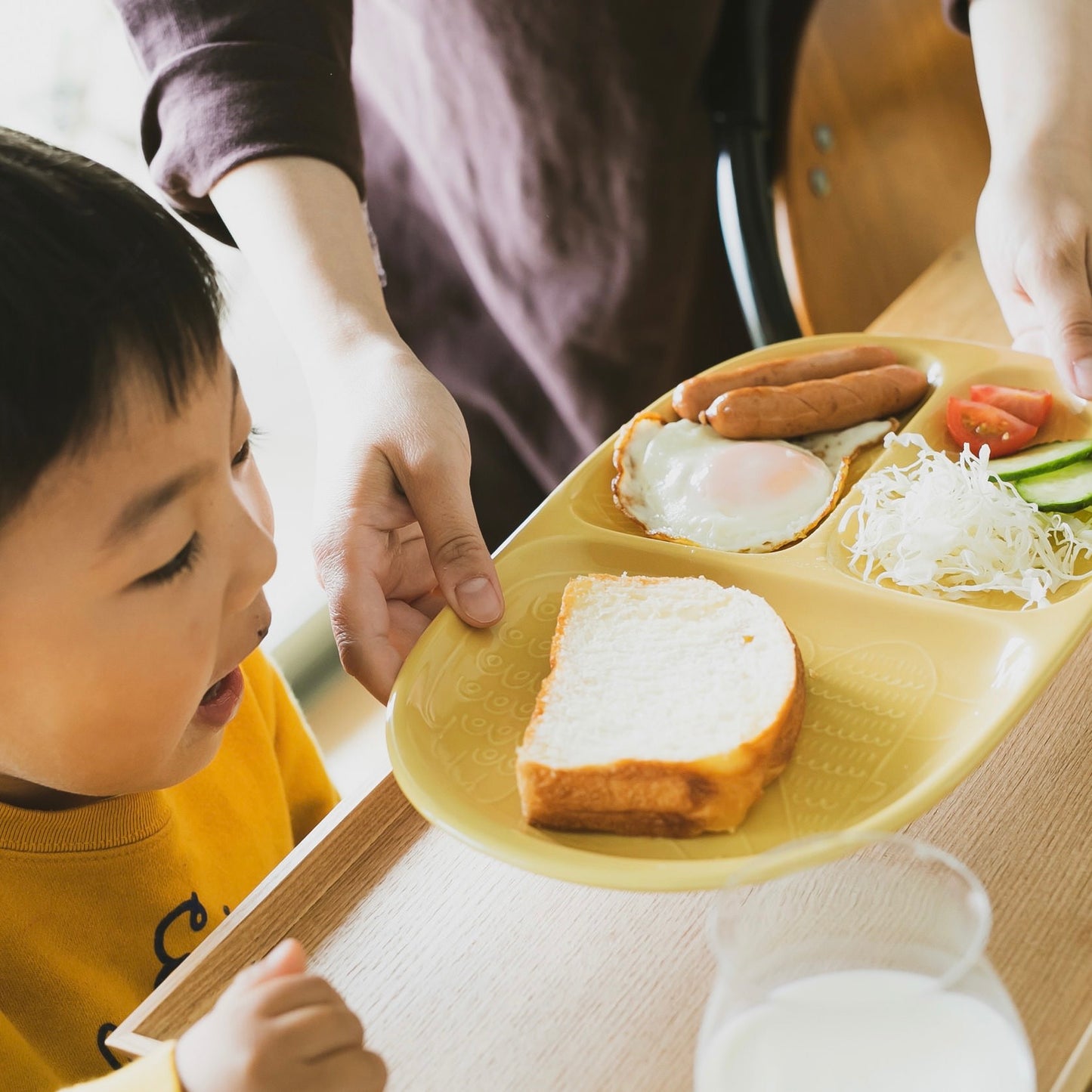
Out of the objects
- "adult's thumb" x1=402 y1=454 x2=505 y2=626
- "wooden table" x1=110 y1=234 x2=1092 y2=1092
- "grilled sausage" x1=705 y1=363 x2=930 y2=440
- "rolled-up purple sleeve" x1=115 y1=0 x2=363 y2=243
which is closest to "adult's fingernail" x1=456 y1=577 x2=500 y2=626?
"adult's thumb" x1=402 y1=454 x2=505 y2=626

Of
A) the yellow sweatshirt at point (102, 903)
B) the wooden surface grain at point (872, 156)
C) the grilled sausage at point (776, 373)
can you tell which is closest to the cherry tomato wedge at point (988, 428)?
the grilled sausage at point (776, 373)

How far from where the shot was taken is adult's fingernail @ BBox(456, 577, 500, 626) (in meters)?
1.40

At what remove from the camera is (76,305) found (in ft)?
3.38

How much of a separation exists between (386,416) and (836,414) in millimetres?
706

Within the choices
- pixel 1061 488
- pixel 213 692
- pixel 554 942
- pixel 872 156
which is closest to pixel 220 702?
pixel 213 692

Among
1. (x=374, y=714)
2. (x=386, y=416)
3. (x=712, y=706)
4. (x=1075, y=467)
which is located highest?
(x=386, y=416)

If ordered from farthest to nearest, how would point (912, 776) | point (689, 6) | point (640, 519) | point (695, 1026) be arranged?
1. point (689, 6)
2. point (640, 519)
3. point (912, 776)
4. point (695, 1026)

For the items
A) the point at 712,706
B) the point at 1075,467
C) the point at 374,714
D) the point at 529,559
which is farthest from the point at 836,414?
the point at 374,714

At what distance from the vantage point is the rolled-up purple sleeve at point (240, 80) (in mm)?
1809

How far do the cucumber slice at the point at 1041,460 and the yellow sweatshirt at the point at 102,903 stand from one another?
3.90ft

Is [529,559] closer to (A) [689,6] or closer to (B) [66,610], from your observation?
(B) [66,610]

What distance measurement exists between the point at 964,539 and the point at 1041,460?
0.20 meters

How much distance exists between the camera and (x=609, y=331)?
223 centimetres

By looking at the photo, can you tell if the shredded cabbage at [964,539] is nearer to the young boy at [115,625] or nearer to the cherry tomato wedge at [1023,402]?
the cherry tomato wedge at [1023,402]
